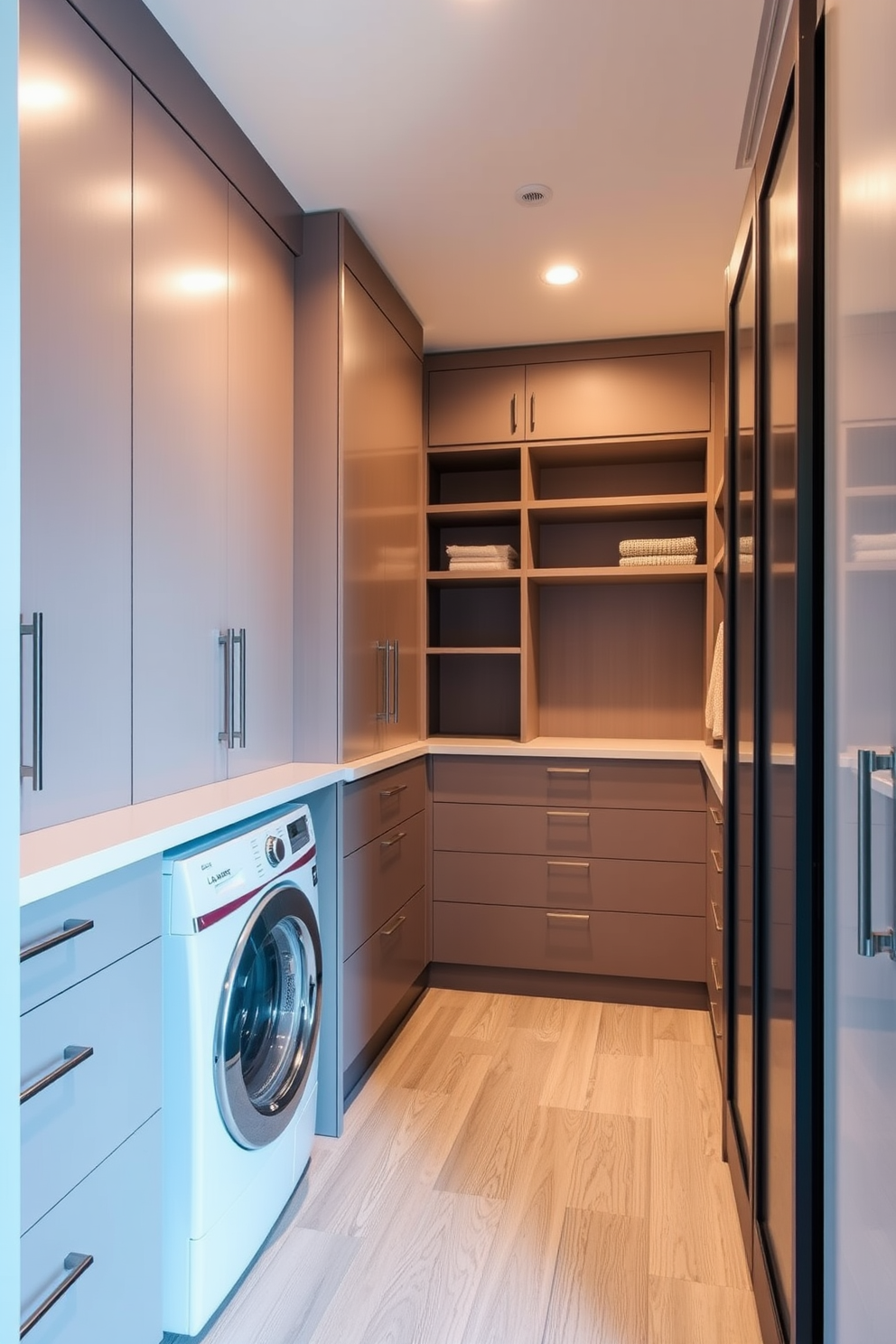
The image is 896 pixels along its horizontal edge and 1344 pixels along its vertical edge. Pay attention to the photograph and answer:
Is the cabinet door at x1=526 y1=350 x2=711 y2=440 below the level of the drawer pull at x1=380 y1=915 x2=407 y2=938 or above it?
above

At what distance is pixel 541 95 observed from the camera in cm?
194

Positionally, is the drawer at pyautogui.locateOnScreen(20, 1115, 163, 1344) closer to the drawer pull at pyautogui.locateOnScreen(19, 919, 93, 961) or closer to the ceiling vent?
the drawer pull at pyautogui.locateOnScreen(19, 919, 93, 961)

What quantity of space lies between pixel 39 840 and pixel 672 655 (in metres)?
2.84

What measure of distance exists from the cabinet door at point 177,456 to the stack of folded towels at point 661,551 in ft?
6.06

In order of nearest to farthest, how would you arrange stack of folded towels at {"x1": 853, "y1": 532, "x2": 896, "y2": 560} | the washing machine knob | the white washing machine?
1. stack of folded towels at {"x1": 853, "y1": 532, "x2": 896, "y2": 560}
2. the white washing machine
3. the washing machine knob

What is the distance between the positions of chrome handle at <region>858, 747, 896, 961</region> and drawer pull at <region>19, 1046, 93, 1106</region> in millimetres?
1054

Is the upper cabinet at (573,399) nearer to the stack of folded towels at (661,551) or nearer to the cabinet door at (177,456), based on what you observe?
the stack of folded towels at (661,551)

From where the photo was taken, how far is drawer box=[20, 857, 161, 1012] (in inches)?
47.0

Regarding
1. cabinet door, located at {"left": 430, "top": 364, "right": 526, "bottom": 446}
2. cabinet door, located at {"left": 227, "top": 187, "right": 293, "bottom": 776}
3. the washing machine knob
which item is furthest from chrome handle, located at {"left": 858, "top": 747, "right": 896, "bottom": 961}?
cabinet door, located at {"left": 430, "top": 364, "right": 526, "bottom": 446}

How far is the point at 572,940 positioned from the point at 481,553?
5.03 ft

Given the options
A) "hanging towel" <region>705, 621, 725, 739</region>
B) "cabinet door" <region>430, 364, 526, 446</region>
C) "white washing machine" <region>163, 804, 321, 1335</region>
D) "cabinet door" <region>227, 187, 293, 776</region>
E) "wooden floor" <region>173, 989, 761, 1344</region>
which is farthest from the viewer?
"cabinet door" <region>430, 364, 526, 446</region>

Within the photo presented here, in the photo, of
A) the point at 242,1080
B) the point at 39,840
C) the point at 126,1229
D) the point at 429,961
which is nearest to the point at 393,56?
the point at 39,840

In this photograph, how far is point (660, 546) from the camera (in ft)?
11.1

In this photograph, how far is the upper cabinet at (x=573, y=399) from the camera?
331 centimetres
